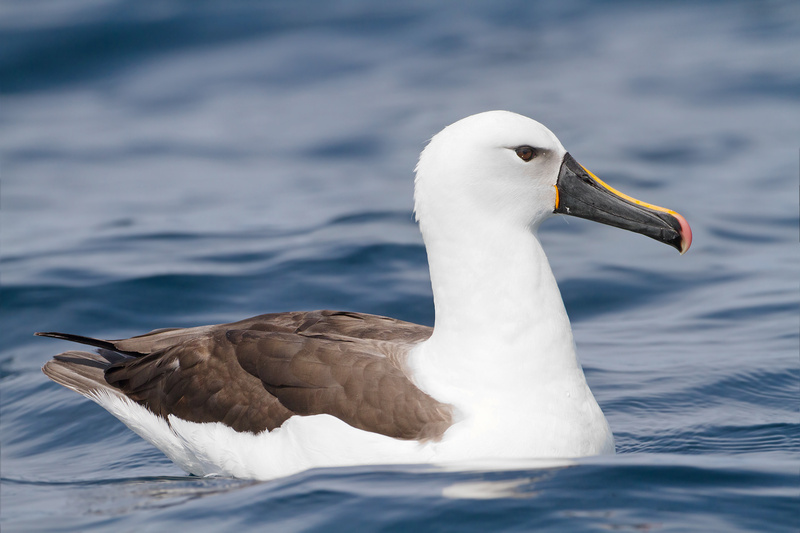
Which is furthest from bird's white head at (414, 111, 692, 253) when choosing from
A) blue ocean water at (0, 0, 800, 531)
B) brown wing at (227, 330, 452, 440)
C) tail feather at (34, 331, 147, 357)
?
tail feather at (34, 331, 147, 357)

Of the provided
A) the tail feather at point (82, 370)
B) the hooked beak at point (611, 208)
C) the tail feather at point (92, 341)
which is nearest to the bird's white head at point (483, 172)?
the hooked beak at point (611, 208)

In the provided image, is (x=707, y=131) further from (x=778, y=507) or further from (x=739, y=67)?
(x=778, y=507)

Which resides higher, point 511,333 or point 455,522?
point 511,333

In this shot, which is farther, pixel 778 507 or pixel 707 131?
pixel 707 131

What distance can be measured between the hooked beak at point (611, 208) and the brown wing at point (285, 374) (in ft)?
3.97

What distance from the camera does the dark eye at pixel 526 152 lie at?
19.2ft

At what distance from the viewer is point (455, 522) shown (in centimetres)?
467

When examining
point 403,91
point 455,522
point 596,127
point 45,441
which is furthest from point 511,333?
point 403,91

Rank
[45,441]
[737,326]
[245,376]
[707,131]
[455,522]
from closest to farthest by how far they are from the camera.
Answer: [455,522]
[245,376]
[45,441]
[737,326]
[707,131]

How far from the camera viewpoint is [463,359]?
18.9 ft

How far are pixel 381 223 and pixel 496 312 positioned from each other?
22.5 feet

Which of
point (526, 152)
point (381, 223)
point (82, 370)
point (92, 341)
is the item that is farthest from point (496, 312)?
point (381, 223)

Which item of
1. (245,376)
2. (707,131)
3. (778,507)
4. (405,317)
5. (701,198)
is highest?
(707,131)

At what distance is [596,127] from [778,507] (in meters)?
12.3
